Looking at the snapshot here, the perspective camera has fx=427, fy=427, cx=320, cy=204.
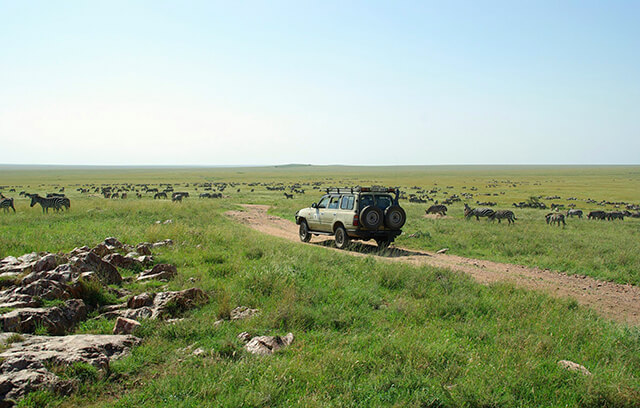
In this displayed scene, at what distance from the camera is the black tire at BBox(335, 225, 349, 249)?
50.7 feet

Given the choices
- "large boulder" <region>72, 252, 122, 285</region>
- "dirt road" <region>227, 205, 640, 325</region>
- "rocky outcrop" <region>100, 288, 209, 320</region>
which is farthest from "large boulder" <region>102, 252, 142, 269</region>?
"dirt road" <region>227, 205, 640, 325</region>

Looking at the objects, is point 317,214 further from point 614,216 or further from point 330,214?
point 614,216

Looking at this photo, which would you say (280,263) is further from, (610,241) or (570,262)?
(610,241)

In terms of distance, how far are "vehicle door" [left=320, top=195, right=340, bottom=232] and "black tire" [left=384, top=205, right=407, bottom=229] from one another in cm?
208

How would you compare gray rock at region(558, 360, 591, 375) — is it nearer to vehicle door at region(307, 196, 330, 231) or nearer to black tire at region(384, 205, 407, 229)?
black tire at region(384, 205, 407, 229)

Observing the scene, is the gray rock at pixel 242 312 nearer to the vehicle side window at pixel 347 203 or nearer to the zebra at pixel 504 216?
the vehicle side window at pixel 347 203

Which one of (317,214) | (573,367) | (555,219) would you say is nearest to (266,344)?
(573,367)

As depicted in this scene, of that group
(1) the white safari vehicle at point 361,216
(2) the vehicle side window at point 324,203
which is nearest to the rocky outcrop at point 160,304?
(1) the white safari vehicle at point 361,216

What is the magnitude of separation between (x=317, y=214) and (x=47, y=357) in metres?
12.7

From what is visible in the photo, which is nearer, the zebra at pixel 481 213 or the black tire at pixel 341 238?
the black tire at pixel 341 238

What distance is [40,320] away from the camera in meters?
5.88

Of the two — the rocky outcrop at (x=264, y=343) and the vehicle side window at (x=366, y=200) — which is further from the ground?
the vehicle side window at (x=366, y=200)

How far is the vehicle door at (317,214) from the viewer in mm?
17062

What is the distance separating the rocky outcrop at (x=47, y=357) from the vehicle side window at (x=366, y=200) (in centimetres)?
1050
